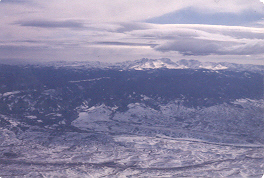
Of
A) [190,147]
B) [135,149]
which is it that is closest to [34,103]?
[135,149]

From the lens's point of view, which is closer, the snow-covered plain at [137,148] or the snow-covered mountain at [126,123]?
the snow-covered plain at [137,148]

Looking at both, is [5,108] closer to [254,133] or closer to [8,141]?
[8,141]

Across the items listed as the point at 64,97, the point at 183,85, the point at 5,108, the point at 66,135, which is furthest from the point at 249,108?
the point at 5,108

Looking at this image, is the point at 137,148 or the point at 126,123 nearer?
the point at 137,148

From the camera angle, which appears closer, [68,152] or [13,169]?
[13,169]

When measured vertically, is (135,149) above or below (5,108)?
below

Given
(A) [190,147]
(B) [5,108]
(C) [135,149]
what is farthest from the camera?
(B) [5,108]

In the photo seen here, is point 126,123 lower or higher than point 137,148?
lower

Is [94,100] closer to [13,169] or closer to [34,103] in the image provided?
[34,103]

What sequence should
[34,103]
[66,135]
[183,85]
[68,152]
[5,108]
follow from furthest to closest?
[183,85] → [34,103] → [5,108] → [66,135] → [68,152]

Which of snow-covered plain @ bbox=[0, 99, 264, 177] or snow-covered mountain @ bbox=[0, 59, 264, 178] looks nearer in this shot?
snow-covered plain @ bbox=[0, 99, 264, 177]
